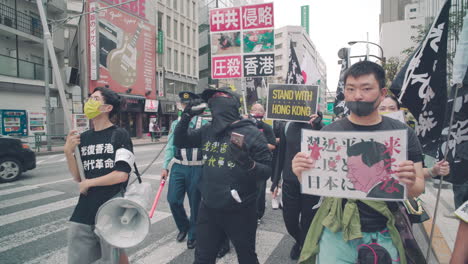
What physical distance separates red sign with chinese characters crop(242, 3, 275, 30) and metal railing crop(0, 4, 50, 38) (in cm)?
1979

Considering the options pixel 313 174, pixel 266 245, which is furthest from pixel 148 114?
pixel 313 174

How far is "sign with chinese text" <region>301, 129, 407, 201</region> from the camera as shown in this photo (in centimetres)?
168

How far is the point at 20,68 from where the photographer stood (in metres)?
19.5

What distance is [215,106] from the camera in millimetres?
2834

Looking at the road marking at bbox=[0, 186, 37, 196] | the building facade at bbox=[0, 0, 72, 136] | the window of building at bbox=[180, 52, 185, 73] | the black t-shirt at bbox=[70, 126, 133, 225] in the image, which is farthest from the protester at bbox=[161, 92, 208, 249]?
the window of building at bbox=[180, 52, 185, 73]

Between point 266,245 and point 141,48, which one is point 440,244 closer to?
point 266,245

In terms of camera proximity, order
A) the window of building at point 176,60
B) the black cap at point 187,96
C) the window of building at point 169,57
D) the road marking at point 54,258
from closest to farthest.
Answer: the black cap at point 187,96
the road marking at point 54,258
the window of building at point 169,57
the window of building at point 176,60

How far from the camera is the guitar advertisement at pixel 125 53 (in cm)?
2372

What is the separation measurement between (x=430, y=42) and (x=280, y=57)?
78.6 meters

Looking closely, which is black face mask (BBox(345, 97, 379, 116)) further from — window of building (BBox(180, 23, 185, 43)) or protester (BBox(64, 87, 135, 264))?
window of building (BBox(180, 23, 185, 43))

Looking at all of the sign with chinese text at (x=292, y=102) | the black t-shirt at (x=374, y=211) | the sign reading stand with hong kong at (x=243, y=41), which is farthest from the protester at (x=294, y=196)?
the sign reading stand with hong kong at (x=243, y=41)

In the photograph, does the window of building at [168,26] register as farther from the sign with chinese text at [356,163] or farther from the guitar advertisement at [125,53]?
the sign with chinese text at [356,163]

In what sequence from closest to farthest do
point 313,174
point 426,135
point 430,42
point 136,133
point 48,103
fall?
point 313,174
point 430,42
point 426,135
point 48,103
point 136,133

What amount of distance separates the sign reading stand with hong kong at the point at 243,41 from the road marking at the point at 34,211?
4137mm
